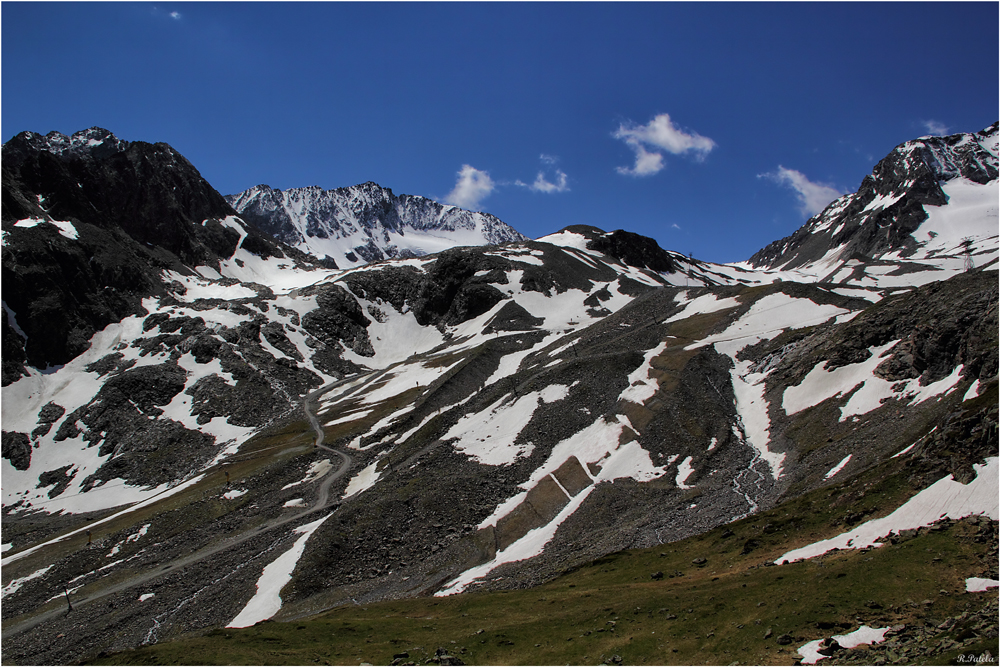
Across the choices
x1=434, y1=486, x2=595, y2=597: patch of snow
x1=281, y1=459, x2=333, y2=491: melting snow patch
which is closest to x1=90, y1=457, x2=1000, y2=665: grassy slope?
x1=434, y1=486, x2=595, y2=597: patch of snow

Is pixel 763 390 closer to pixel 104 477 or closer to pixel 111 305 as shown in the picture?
pixel 104 477

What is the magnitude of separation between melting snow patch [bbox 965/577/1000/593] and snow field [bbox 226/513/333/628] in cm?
4877

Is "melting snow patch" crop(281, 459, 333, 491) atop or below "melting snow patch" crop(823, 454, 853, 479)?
atop

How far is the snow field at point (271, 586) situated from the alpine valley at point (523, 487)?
0.95 ft

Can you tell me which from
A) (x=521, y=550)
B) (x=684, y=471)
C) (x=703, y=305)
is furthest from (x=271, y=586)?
(x=703, y=305)

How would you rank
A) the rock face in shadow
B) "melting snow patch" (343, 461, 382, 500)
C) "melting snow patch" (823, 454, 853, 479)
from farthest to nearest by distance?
the rock face in shadow
"melting snow patch" (343, 461, 382, 500)
"melting snow patch" (823, 454, 853, 479)

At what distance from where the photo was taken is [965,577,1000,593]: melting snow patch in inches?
984

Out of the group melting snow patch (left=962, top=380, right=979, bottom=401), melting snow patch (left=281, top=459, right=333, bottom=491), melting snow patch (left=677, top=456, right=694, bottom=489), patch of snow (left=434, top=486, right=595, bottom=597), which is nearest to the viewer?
melting snow patch (left=962, top=380, right=979, bottom=401)

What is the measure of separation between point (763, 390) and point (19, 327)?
174 m

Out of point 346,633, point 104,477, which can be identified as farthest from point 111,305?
point 346,633

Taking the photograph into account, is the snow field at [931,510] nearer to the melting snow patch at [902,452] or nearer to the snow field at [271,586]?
the melting snow patch at [902,452]

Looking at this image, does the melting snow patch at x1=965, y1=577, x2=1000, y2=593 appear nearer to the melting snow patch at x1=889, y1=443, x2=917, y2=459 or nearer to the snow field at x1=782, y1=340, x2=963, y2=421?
the melting snow patch at x1=889, y1=443, x2=917, y2=459

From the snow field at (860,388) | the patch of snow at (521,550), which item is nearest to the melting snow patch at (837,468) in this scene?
the snow field at (860,388)

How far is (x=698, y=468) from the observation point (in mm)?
61750
